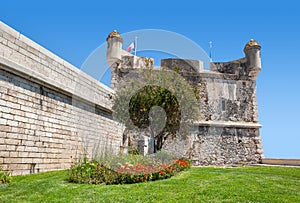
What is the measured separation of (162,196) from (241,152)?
12.7 metres

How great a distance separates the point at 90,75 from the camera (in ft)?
36.2

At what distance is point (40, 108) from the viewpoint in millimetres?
7930

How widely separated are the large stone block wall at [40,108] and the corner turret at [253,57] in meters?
10.5

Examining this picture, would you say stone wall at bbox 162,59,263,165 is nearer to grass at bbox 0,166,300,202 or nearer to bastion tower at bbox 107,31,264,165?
bastion tower at bbox 107,31,264,165

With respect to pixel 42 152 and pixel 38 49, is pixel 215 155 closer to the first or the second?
pixel 42 152

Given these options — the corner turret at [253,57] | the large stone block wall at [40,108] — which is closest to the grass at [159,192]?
the large stone block wall at [40,108]

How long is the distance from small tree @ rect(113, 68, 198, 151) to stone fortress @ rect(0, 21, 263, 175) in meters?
1.62

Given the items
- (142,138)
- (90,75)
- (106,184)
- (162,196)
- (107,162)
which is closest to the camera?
(162,196)

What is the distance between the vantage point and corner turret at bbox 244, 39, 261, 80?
16.2m

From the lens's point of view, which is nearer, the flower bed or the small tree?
the flower bed

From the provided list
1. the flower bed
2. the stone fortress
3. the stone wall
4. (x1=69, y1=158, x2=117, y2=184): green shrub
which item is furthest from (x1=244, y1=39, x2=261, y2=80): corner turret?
(x1=69, y1=158, x2=117, y2=184): green shrub

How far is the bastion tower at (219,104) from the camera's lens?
15.5 metres

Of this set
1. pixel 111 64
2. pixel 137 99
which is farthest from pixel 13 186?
pixel 111 64

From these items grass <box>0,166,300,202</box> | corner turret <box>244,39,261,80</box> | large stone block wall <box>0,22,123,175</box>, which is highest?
corner turret <box>244,39,261,80</box>
